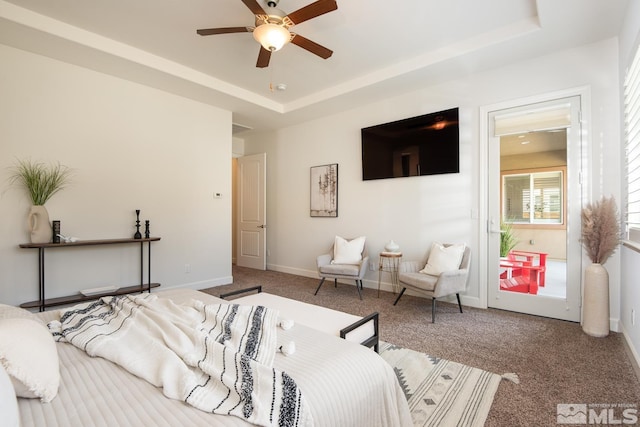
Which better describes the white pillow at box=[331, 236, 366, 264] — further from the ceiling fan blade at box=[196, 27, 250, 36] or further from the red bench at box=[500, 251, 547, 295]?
the ceiling fan blade at box=[196, 27, 250, 36]

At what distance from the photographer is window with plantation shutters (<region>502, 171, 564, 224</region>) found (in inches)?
124

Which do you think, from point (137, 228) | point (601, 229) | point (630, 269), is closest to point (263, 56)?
point (137, 228)

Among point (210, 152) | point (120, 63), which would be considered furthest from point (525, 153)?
point (120, 63)

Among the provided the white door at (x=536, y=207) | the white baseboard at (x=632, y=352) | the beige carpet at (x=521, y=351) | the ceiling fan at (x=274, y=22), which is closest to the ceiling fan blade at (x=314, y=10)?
the ceiling fan at (x=274, y=22)

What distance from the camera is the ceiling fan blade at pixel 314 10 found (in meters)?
2.11

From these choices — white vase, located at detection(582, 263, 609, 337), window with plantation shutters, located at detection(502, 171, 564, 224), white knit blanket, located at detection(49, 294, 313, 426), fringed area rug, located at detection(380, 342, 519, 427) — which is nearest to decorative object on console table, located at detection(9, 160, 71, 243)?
white knit blanket, located at detection(49, 294, 313, 426)

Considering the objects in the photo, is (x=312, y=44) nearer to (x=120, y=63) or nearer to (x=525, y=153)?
(x=120, y=63)

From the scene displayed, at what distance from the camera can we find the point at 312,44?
261 centimetres

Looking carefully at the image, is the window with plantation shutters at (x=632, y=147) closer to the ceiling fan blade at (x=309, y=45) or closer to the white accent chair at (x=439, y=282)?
the white accent chair at (x=439, y=282)

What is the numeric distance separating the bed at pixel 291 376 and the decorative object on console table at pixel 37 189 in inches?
80.5

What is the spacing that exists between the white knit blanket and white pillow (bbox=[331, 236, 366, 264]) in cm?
264

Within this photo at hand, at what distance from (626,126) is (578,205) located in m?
0.79

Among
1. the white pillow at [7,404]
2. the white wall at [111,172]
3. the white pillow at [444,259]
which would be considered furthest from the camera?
the white pillow at [444,259]

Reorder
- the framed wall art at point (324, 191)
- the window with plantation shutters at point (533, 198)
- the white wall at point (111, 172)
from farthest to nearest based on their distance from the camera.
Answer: the framed wall art at point (324, 191) < the window with plantation shutters at point (533, 198) < the white wall at point (111, 172)
